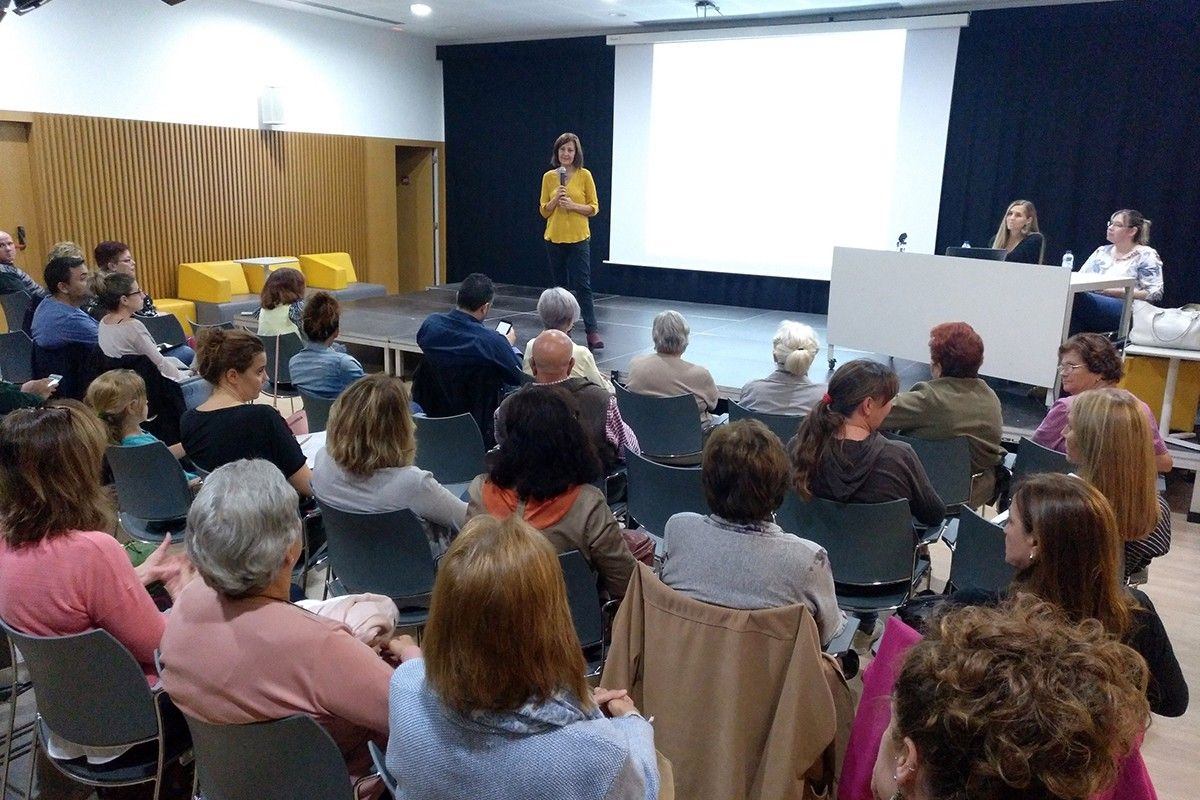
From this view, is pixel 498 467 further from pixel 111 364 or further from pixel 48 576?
pixel 111 364

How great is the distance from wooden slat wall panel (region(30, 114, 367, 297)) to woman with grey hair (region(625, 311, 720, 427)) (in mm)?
6347

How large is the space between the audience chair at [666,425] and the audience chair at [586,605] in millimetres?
1616

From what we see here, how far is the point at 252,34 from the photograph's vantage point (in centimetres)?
905

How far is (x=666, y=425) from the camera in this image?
→ 3963 mm

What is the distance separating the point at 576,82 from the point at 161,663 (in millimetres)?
9975

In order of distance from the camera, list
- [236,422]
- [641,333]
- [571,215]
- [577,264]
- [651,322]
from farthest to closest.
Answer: [651,322] < [641,333] < [577,264] < [571,215] < [236,422]

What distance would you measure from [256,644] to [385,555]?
3.38ft

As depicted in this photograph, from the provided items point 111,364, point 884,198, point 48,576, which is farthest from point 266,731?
point 884,198

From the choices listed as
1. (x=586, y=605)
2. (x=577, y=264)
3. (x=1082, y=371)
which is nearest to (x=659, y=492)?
(x=586, y=605)

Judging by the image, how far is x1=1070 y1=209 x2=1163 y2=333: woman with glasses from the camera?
17.9 feet

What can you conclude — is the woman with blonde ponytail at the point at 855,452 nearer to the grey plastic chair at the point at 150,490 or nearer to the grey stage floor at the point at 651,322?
the grey plastic chair at the point at 150,490

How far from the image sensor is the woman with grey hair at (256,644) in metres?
1.50

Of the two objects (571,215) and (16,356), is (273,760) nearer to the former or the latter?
(16,356)

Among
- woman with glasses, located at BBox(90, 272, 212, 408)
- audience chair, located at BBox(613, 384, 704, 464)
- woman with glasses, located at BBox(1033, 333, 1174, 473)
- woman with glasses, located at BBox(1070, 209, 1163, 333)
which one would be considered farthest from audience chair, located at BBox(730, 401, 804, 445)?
woman with glasses, located at BBox(1070, 209, 1163, 333)
